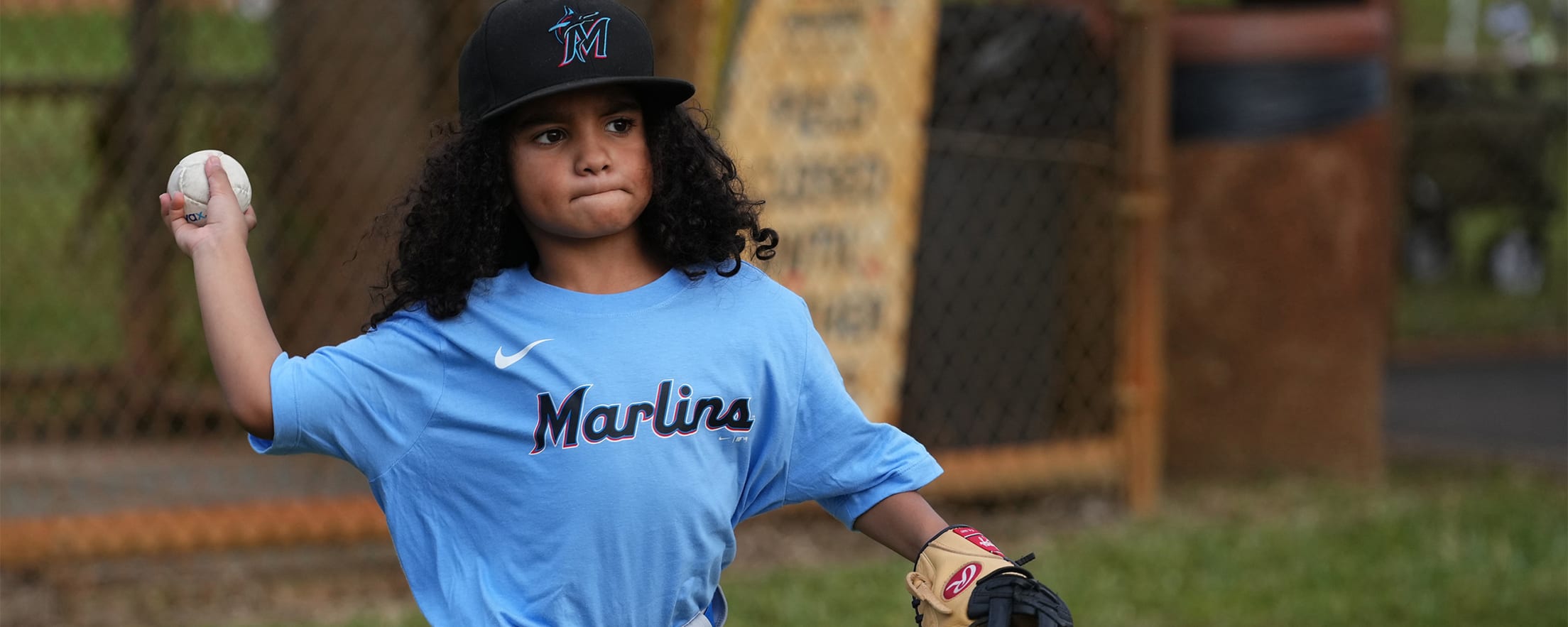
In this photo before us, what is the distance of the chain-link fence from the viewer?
4.83m

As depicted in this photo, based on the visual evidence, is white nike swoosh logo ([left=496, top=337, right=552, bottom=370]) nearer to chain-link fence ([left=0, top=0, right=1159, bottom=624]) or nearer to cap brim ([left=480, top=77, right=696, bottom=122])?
cap brim ([left=480, top=77, right=696, bottom=122])

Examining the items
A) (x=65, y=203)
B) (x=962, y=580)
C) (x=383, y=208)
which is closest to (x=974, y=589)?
(x=962, y=580)

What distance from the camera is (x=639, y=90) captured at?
1.99 meters

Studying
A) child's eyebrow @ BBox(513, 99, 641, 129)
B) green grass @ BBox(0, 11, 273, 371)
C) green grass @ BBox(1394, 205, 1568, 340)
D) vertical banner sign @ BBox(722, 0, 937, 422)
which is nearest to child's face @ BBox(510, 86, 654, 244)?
child's eyebrow @ BBox(513, 99, 641, 129)

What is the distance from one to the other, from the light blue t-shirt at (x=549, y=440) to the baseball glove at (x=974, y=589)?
261mm

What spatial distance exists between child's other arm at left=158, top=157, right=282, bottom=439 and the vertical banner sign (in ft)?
9.72

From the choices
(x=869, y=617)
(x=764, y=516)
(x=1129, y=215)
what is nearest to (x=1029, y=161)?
(x=1129, y=215)

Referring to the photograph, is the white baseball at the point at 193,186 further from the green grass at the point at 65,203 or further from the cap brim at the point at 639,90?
the green grass at the point at 65,203

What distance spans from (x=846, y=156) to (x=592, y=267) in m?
2.95

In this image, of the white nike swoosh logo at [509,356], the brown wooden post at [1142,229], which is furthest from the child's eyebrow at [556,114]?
the brown wooden post at [1142,229]

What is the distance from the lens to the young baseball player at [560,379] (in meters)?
1.91

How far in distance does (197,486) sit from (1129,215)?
10.5 feet

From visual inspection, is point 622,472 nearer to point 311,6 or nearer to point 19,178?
point 311,6

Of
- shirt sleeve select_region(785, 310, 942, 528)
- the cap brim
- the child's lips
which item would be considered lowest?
shirt sleeve select_region(785, 310, 942, 528)
